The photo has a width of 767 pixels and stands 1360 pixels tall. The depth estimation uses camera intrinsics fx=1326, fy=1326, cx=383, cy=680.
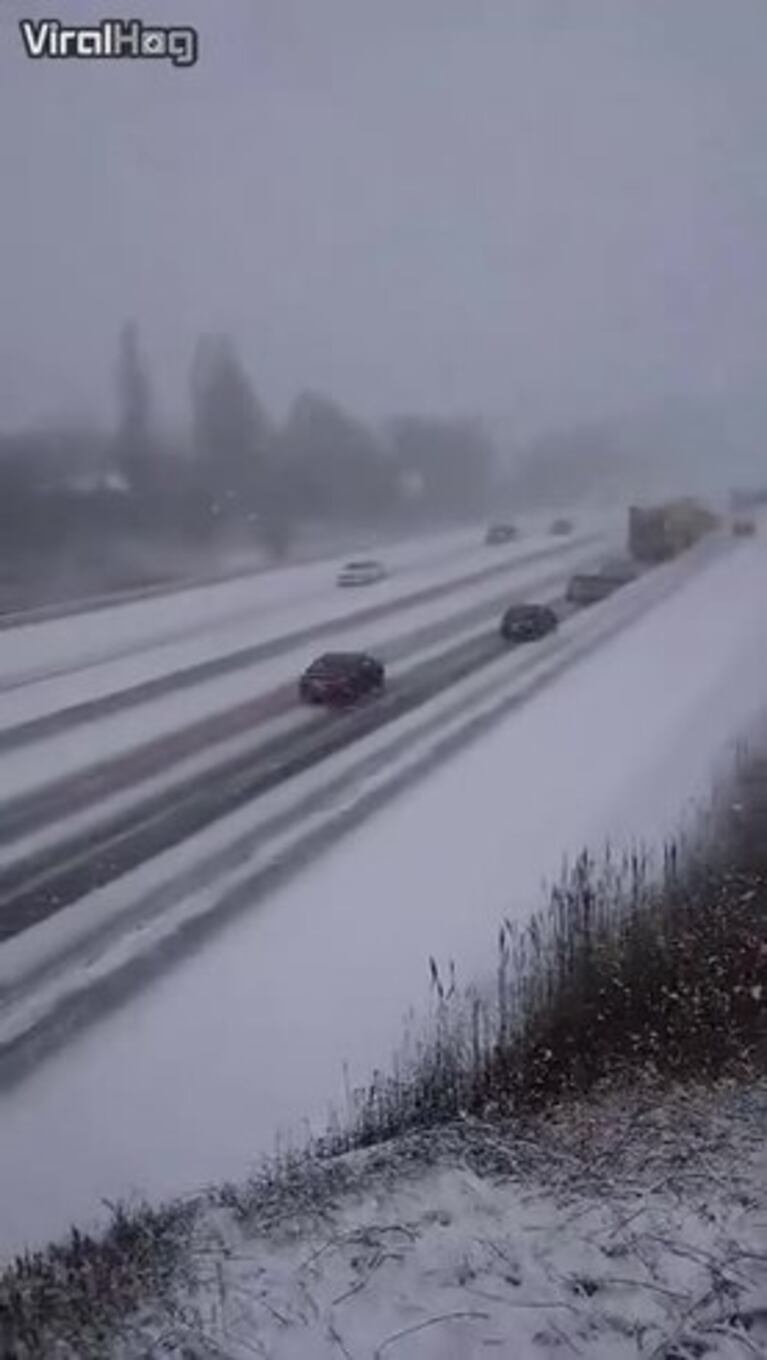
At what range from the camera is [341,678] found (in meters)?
4.17

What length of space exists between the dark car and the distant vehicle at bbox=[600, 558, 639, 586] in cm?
29

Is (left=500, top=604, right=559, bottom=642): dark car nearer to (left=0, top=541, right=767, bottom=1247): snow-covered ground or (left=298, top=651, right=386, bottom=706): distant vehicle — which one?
(left=0, top=541, right=767, bottom=1247): snow-covered ground

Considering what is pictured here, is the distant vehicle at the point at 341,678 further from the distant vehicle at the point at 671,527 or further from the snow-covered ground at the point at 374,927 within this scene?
the distant vehicle at the point at 671,527

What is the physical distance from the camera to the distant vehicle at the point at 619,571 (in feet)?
14.6

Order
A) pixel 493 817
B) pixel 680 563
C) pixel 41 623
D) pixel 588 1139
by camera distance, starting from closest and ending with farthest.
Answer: pixel 41 623
pixel 588 1139
pixel 493 817
pixel 680 563

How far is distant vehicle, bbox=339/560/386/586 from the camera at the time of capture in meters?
4.05

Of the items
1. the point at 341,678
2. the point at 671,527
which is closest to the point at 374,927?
the point at 341,678

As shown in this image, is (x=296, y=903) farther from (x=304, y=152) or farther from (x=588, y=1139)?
(x=304, y=152)

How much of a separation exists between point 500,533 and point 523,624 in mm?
305

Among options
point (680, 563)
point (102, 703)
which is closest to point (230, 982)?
point (102, 703)

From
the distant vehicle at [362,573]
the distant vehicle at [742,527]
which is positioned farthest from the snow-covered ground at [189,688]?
the distant vehicle at [742,527]

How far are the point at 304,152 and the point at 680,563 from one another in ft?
5.89

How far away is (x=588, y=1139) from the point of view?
12.8ft

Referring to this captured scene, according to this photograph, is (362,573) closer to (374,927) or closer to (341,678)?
(341,678)
